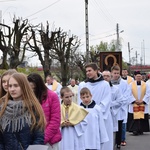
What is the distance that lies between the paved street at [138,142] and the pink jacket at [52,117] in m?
6.40

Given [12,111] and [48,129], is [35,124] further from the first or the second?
[48,129]

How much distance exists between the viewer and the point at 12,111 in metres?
4.45

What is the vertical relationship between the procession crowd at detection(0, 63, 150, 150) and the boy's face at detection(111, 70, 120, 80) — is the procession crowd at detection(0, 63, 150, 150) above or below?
below

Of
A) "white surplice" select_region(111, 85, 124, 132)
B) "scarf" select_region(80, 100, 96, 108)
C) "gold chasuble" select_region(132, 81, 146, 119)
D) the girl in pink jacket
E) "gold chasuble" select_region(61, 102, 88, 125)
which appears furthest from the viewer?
"gold chasuble" select_region(132, 81, 146, 119)

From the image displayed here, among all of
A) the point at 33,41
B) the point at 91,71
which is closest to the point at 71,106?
the point at 91,71

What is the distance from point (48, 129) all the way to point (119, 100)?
5059mm

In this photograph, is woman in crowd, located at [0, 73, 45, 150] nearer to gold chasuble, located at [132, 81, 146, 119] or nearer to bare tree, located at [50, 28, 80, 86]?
gold chasuble, located at [132, 81, 146, 119]

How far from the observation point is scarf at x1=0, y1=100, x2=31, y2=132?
4.44 m

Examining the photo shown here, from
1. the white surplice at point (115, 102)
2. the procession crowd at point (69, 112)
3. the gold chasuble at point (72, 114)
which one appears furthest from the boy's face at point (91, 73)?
the white surplice at point (115, 102)

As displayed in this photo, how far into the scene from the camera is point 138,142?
13.2 m

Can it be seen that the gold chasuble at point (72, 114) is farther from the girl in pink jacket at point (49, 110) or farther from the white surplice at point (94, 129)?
the girl in pink jacket at point (49, 110)

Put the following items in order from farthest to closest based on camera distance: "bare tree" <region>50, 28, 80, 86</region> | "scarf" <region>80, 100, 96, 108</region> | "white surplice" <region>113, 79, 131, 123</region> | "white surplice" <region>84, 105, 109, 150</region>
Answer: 1. "bare tree" <region>50, 28, 80, 86</region>
2. "white surplice" <region>113, 79, 131, 123</region>
3. "white surplice" <region>84, 105, 109, 150</region>
4. "scarf" <region>80, 100, 96, 108</region>

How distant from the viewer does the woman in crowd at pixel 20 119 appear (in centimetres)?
445

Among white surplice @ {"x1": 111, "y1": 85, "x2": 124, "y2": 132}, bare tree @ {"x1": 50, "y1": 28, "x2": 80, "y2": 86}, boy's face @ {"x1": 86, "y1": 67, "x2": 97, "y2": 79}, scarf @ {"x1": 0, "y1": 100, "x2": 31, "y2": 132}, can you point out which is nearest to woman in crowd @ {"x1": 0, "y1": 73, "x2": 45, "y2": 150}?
scarf @ {"x1": 0, "y1": 100, "x2": 31, "y2": 132}
